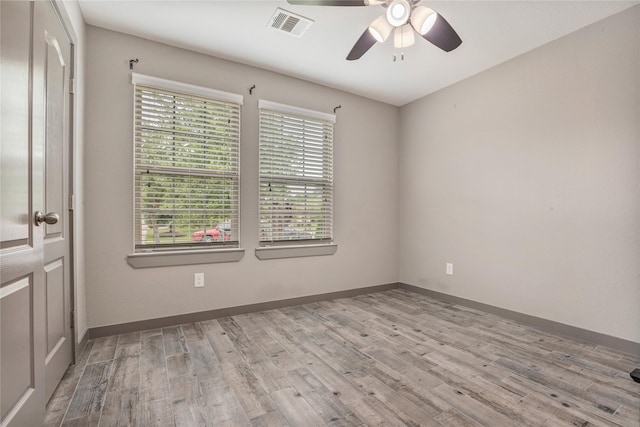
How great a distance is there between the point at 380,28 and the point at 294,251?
231 cm

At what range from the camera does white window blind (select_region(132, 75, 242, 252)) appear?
2670 millimetres

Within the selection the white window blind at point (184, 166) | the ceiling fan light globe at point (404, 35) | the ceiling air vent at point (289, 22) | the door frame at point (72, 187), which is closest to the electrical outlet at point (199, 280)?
the white window blind at point (184, 166)

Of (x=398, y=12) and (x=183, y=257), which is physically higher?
(x=398, y=12)

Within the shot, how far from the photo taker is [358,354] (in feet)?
7.38

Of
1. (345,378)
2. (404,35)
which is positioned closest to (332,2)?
(404,35)

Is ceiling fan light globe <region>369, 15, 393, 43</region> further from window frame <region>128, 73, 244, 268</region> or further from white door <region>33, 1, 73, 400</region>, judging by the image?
white door <region>33, 1, 73, 400</region>

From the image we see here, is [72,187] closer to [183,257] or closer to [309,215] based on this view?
[183,257]

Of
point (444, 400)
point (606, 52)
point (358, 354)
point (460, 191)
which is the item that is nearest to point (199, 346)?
point (358, 354)

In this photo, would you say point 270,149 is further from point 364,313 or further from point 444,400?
point 444,400

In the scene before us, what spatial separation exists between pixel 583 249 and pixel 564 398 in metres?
1.37

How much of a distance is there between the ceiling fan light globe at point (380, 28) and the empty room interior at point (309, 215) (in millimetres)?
16

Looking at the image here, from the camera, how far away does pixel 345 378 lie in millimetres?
1915

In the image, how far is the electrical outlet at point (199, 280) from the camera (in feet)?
9.45

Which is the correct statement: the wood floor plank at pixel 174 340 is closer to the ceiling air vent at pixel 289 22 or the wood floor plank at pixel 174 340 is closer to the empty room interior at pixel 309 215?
the empty room interior at pixel 309 215
